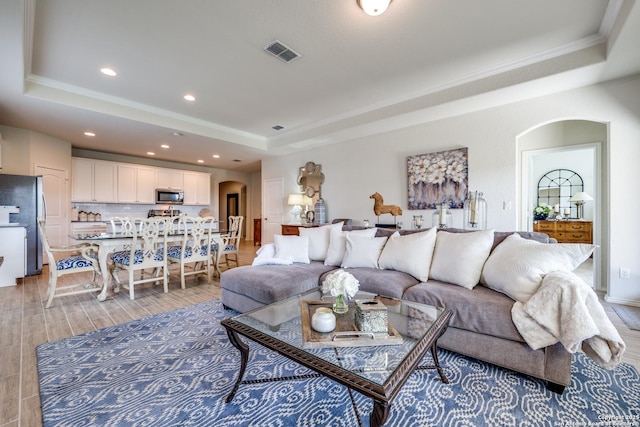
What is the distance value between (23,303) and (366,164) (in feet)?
16.8

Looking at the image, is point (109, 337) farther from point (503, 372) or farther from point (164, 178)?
point (164, 178)

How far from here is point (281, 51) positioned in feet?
9.29

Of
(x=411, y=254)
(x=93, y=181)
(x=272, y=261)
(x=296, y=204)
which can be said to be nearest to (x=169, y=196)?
(x=93, y=181)

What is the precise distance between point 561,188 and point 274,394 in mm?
8086

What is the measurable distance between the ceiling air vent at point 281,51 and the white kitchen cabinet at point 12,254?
4549 millimetres

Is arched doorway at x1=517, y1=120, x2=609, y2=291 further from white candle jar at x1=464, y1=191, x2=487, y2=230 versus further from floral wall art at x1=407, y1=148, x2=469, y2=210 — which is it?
floral wall art at x1=407, y1=148, x2=469, y2=210

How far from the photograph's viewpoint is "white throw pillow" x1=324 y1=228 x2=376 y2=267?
9.98 feet

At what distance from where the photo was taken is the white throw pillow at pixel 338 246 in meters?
3.04

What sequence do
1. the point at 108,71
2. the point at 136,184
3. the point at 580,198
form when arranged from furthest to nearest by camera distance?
the point at 136,184, the point at 580,198, the point at 108,71

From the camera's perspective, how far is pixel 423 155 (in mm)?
4191

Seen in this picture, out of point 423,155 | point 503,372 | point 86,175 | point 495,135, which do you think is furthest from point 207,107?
point 503,372

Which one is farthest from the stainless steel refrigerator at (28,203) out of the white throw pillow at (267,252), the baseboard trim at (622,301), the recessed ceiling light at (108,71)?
the baseboard trim at (622,301)

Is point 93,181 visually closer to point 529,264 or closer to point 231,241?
point 231,241

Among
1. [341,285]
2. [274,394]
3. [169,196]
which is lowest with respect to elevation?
[274,394]
